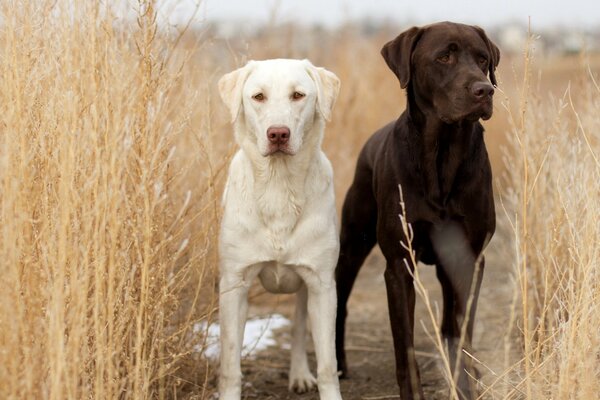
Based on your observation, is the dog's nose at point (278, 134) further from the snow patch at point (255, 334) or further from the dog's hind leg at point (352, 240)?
the snow patch at point (255, 334)

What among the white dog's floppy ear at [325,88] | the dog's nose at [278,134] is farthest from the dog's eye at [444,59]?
the dog's nose at [278,134]

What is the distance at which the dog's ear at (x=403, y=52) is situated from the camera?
3755 mm

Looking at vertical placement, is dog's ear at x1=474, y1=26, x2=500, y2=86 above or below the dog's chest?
above

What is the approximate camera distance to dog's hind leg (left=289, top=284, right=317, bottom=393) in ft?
14.2

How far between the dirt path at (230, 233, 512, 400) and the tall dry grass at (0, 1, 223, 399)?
0.93 metres

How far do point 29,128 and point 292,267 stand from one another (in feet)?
4.14

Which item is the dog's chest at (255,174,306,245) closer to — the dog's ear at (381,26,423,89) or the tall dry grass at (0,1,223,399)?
the tall dry grass at (0,1,223,399)

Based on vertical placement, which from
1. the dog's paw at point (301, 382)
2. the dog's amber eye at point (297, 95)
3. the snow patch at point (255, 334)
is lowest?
the dog's paw at point (301, 382)

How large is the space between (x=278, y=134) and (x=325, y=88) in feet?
1.43

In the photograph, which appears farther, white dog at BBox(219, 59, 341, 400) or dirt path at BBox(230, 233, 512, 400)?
dirt path at BBox(230, 233, 512, 400)

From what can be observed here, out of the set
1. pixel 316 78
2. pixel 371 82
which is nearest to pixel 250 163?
pixel 316 78

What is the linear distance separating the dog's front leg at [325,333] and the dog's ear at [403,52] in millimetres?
932

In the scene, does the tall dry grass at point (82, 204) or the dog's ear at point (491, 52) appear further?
the dog's ear at point (491, 52)

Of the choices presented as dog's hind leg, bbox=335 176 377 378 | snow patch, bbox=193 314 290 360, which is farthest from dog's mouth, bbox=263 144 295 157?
snow patch, bbox=193 314 290 360
